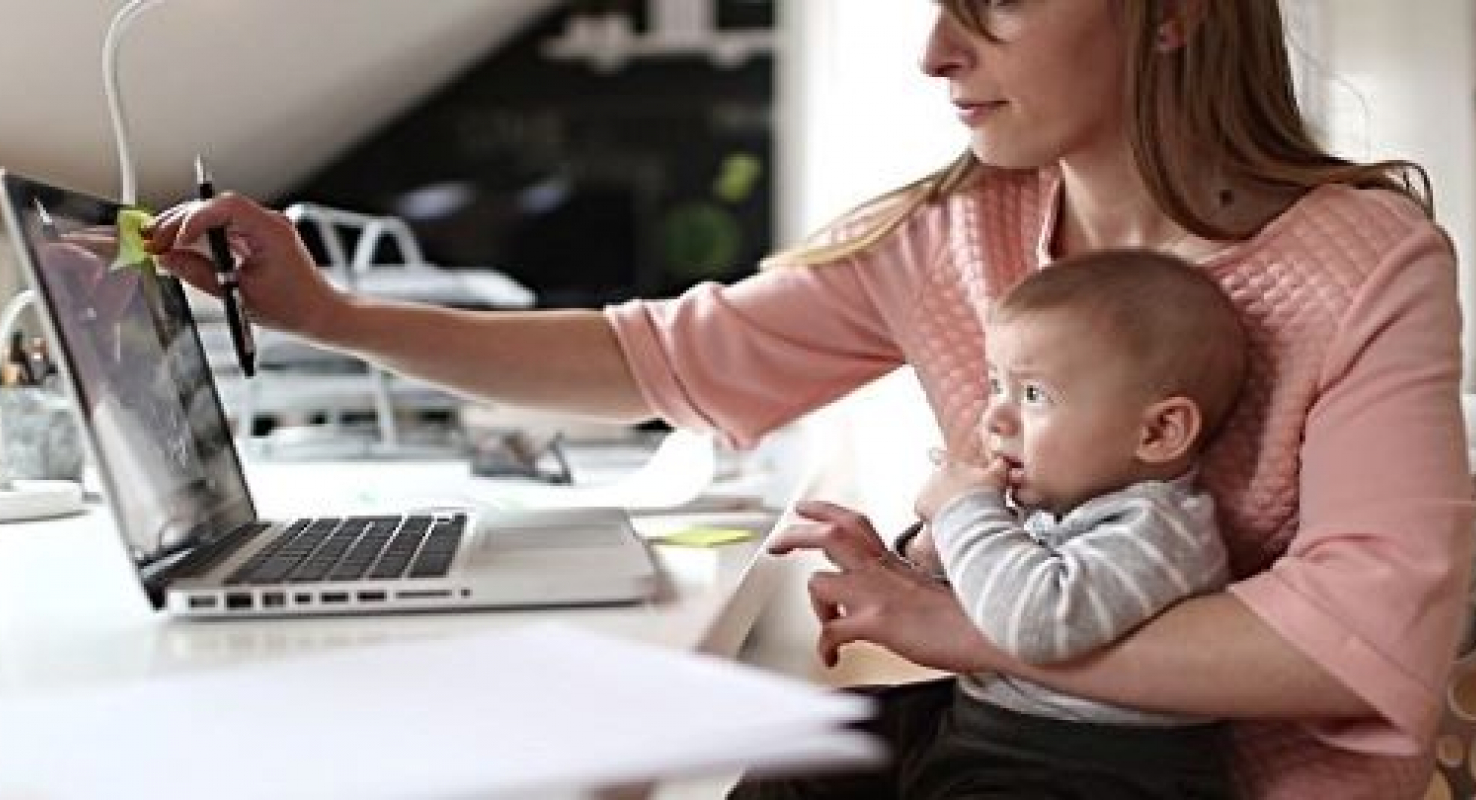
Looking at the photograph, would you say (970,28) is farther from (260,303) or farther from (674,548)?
(260,303)

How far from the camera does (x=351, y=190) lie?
10.4 feet

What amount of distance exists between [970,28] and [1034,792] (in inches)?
17.9

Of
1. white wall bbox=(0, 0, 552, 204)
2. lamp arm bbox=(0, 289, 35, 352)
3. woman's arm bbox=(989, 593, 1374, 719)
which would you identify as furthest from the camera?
white wall bbox=(0, 0, 552, 204)

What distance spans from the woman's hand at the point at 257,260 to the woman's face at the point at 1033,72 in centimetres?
43

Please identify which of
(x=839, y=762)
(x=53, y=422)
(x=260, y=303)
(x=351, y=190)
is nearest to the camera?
(x=839, y=762)

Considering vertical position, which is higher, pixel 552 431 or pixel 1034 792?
pixel 1034 792

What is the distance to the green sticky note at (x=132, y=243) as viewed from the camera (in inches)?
42.8

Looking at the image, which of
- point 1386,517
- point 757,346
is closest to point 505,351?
point 757,346

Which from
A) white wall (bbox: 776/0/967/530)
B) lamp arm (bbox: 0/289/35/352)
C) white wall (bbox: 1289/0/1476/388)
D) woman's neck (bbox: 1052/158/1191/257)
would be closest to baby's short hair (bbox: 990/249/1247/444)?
woman's neck (bbox: 1052/158/1191/257)

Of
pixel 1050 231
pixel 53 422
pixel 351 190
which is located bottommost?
pixel 351 190

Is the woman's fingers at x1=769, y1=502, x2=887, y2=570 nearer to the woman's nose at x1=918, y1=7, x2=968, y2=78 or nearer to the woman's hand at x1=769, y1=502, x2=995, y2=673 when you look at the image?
the woman's hand at x1=769, y1=502, x2=995, y2=673

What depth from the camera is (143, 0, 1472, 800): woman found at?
3.08ft

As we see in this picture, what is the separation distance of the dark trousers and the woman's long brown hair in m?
0.30

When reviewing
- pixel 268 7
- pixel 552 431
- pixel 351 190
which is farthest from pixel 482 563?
pixel 351 190
